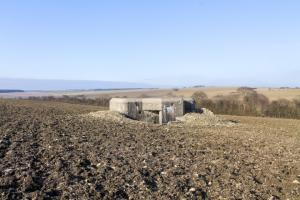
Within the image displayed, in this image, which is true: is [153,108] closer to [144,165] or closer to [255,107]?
[144,165]

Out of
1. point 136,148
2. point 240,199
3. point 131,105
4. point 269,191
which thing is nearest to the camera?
point 240,199

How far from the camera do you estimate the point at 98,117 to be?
3150cm

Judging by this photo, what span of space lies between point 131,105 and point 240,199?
70.0 ft

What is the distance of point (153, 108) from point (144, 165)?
17297mm

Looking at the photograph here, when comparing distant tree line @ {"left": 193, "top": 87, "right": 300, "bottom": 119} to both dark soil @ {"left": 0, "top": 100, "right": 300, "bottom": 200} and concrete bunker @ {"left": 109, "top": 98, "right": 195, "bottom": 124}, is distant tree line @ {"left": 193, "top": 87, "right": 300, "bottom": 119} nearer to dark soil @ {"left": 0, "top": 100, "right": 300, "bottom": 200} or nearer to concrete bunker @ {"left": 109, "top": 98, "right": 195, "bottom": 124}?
concrete bunker @ {"left": 109, "top": 98, "right": 195, "bottom": 124}

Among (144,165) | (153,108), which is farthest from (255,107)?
(144,165)

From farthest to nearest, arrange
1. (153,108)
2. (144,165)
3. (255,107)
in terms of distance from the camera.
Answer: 1. (255,107)
2. (153,108)
3. (144,165)

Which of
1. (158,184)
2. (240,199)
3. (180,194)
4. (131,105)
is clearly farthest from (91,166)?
(131,105)

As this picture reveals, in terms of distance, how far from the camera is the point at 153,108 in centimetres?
3080

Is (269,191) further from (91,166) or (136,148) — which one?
(136,148)

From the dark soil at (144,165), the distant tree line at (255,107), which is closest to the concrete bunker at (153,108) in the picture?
the dark soil at (144,165)

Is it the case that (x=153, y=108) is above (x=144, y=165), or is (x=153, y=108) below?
above

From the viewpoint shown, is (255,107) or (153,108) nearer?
(153,108)

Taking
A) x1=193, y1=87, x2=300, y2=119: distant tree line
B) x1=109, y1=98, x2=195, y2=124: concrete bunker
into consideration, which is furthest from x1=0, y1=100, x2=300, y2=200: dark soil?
x1=193, y1=87, x2=300, y2=119: distant tree line
